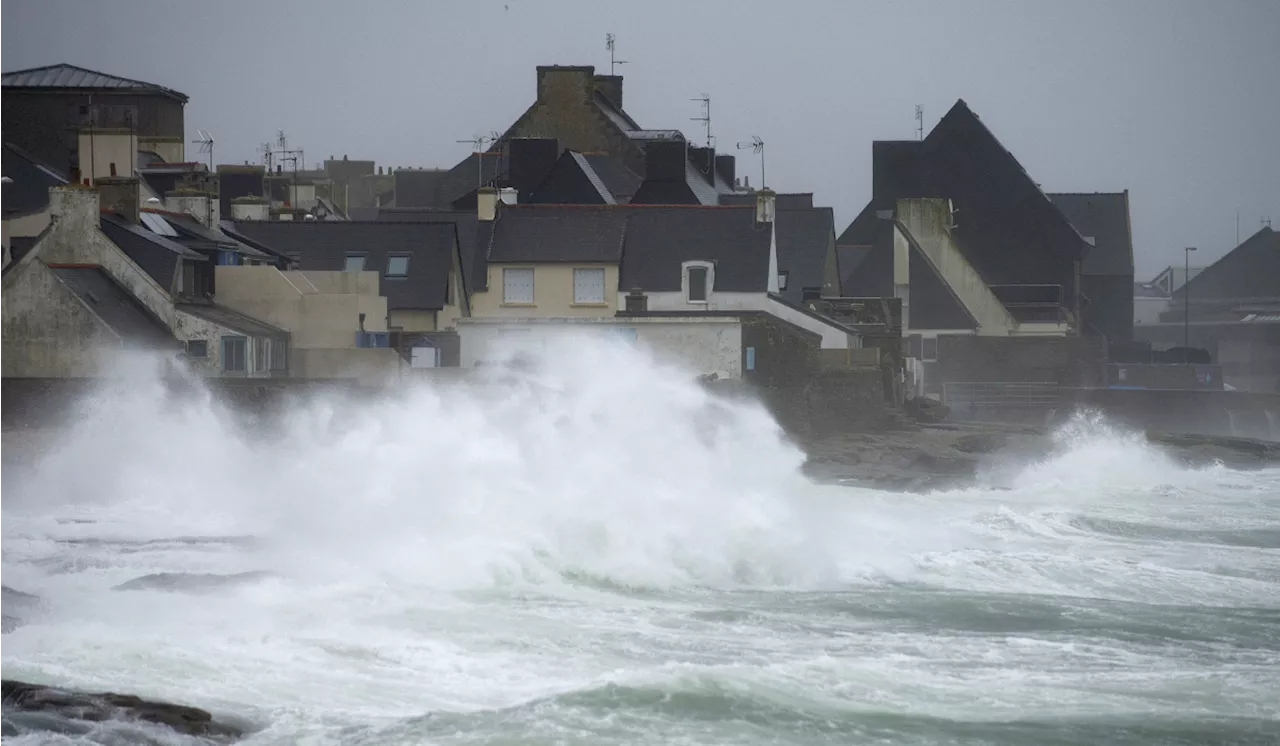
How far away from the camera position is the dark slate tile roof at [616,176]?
56562 millimetres

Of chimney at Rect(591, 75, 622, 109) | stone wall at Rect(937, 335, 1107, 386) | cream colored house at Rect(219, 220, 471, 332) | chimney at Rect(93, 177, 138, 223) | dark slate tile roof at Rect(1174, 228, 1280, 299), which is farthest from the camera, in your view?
dark slate tile roof at Rect(1174, 228, 1280, 299)

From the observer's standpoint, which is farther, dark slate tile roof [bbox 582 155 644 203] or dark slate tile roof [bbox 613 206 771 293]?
dark slate tile roof [bbox 582 155 644 203]

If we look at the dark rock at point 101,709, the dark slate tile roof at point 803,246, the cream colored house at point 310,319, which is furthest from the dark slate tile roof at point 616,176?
the dark rock at point 101,709

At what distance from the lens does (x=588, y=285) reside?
1698 inches

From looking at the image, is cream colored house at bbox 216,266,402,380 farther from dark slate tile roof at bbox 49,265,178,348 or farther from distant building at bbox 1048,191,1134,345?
distant building at bbox 1048,191,1134,345

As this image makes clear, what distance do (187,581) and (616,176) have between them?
4091cm

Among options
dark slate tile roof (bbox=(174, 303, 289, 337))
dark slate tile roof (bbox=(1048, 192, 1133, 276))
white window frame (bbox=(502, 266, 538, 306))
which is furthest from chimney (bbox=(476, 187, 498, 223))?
dark slate tile roof (bbox=(1048, 192, 1133, 276))

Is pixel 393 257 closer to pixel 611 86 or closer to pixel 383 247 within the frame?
pixel 383 247

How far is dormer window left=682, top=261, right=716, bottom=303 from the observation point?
142 feet

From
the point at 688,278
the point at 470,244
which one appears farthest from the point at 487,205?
the point at 688,278

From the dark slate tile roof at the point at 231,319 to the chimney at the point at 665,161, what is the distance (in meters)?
19.7

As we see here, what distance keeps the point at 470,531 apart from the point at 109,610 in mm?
6592

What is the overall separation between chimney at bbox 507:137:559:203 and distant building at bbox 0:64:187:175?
12.0 m

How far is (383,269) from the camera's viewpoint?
4306 centimetres
